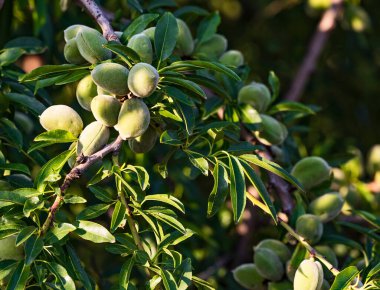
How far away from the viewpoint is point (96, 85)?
113 cm

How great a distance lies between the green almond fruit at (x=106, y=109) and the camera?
3.41 ft

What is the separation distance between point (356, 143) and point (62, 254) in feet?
5.64

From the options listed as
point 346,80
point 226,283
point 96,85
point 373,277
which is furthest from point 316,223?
point 346,80

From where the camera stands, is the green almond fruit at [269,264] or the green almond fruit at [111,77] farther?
the green almond fruit at [269,264]

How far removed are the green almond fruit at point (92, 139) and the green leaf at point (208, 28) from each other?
1.69 feet

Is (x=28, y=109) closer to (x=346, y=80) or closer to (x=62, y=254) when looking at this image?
(x=62, y=254)

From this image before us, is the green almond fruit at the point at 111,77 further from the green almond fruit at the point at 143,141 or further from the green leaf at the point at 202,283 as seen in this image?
the green leaf at the point at 202,283

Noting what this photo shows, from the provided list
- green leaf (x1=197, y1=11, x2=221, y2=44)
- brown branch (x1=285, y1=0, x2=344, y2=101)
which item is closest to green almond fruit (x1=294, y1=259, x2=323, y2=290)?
green leaf (x1=197, y1=11, x2=221, y2=44)

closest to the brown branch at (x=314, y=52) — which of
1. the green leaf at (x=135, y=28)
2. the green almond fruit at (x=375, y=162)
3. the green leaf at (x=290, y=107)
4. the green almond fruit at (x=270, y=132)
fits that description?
the green almond fruit at (x=375, y=162)

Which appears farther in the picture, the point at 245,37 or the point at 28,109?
the point at 245,37

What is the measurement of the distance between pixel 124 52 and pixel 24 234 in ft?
0.96

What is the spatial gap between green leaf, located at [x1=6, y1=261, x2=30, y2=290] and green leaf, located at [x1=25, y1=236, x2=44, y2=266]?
2cm

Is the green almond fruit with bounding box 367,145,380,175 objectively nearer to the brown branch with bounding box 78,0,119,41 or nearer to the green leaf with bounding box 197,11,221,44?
the green leaf with bounding box 197,11,221,44

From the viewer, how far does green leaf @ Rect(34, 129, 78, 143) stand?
1.06 metres
